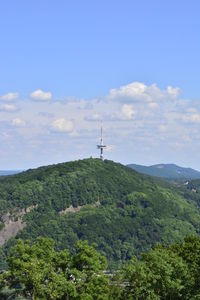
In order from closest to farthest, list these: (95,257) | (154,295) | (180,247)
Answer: (154,295) → (95,257) → (180,247)

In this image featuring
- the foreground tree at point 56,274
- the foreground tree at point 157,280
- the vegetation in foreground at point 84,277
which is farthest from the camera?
the foreground tree at point 56,274

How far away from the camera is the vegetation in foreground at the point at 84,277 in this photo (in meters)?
84.1

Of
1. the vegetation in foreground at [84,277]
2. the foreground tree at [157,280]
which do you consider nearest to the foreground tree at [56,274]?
the vegetation in foreground at [84,277]

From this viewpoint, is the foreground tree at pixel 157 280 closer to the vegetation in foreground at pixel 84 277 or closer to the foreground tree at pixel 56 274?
the vegetation in foreground at pixel 84 277

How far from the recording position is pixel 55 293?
84375mm

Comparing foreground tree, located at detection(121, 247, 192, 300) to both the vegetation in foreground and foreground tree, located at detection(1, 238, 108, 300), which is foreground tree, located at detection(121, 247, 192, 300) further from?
foreground tree, located at detection(1, 238, 108, 300)

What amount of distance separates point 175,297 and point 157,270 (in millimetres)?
4629

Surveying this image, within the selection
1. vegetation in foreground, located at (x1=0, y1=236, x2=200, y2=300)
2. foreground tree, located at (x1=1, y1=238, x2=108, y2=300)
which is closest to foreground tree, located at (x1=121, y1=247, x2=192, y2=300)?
vegetation in foreground, located at (x1=0, y1=236, x2=200, y2=300)

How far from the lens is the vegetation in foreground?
3310 inches

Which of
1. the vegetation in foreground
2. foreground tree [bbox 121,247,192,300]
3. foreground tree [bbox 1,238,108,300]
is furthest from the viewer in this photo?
foreground tree [bbox 1,238,108,300]

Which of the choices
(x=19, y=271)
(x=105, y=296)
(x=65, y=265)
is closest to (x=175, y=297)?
(x=105, y=296)

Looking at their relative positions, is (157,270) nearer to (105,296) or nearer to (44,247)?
(105,296)

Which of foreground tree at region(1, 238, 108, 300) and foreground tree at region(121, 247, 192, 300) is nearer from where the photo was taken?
foreground tree at region(121, 247, 192, 300)

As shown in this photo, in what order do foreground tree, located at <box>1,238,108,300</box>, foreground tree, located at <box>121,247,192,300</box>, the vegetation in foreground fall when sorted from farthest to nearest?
foreground tree, located at <box>1,238,108,300</box> < the vegetation in foreground < foreground tree, located at <box>121,247,192,300</box>
